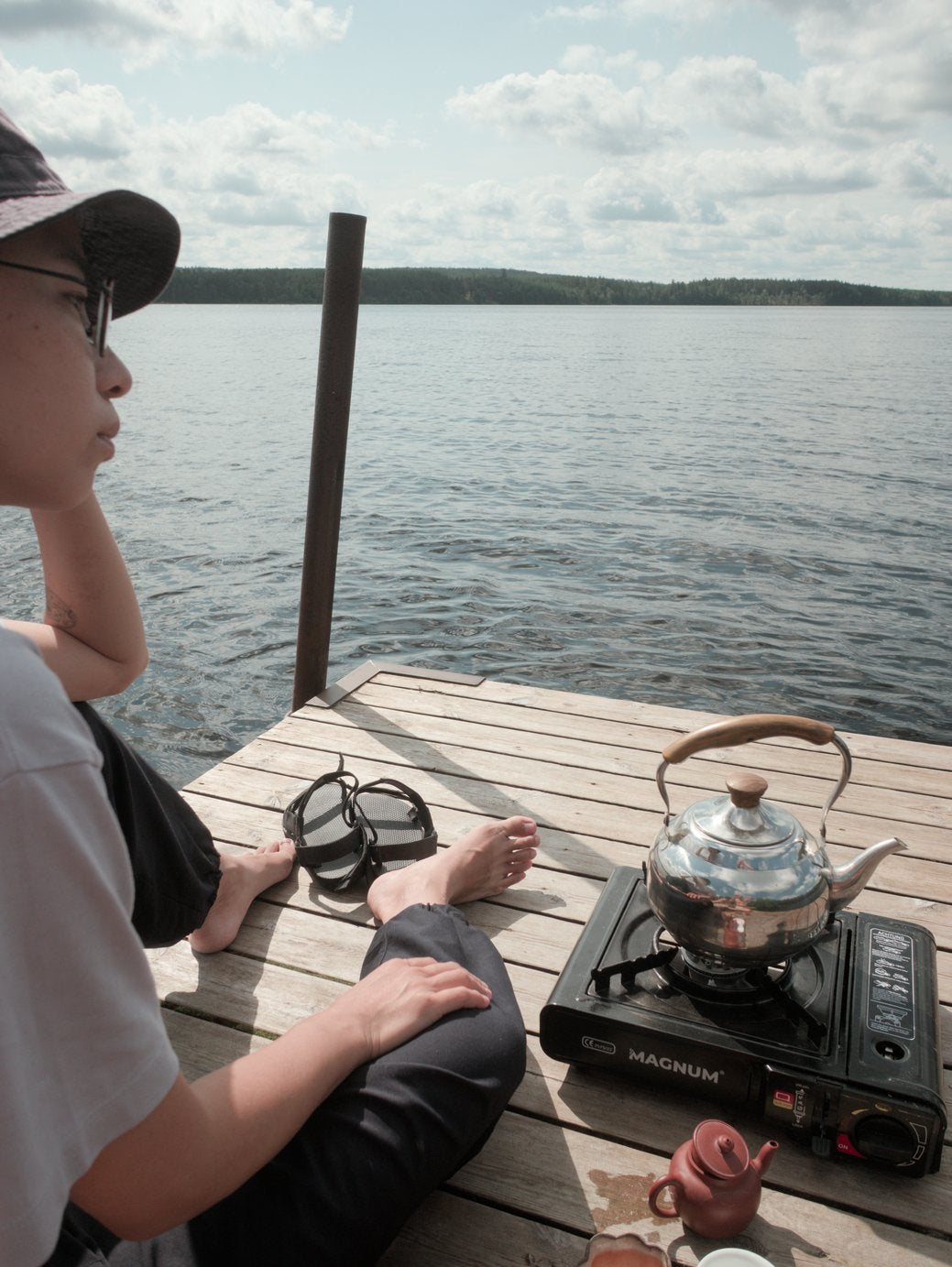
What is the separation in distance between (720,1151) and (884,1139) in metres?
0.31

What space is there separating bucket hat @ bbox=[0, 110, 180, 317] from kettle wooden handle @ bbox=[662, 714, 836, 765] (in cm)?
102

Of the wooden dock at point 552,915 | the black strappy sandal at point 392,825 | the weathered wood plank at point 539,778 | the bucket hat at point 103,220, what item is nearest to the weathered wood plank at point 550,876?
the wooden dock at point 552,915

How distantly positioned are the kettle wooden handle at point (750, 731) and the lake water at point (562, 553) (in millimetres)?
4300

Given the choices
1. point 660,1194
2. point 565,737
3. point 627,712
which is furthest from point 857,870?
point 627,712

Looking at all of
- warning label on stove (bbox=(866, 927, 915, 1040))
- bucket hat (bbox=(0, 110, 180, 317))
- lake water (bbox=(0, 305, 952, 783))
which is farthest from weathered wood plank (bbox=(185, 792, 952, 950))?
lake water (bbox=(0, 305, 952, 783))

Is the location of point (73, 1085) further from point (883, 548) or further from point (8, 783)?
point (883, 548)

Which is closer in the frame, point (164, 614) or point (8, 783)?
point (8, 783)

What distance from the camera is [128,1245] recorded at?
4.00ft

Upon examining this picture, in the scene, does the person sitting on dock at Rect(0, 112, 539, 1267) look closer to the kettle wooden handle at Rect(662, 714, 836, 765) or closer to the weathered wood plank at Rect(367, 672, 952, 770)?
the kettle wooden handle at Rect(662, 714, 836, 765)

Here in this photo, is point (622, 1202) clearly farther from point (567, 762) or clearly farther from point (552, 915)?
point (567, 762)

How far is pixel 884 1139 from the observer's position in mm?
1597

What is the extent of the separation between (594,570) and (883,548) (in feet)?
10.4

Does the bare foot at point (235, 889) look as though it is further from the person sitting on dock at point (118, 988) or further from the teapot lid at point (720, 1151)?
the teapot lid at point (720, 1151)

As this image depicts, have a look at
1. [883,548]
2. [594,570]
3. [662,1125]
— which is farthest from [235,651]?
[883,548]
